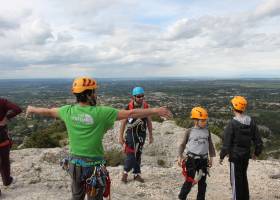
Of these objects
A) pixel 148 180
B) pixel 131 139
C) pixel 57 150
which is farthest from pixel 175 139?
pixel 131 139

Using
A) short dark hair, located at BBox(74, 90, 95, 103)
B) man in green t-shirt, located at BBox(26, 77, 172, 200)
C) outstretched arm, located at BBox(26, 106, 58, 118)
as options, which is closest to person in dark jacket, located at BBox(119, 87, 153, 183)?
man in green t-shirt, located at BBox(26, 77, 172, 200)

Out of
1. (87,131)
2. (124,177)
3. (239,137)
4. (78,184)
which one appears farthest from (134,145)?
(87,131)

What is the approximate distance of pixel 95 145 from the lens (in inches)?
181

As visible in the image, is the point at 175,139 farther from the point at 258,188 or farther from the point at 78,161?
the point at 78,161

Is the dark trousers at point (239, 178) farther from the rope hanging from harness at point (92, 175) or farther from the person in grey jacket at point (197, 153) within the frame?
the rope hanging from harness at point (92, 175)

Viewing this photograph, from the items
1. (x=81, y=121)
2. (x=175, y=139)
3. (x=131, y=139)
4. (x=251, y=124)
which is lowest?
(x=175, y=139)

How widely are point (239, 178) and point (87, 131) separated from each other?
3544 mm

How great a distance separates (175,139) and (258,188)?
6.95 metres

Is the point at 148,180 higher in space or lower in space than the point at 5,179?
lower

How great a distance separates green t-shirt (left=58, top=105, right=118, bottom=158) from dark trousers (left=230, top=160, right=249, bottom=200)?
122 inches

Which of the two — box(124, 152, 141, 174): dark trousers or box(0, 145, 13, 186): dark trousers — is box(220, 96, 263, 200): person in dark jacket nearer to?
box(124, 152, 141, 174): dark trousers

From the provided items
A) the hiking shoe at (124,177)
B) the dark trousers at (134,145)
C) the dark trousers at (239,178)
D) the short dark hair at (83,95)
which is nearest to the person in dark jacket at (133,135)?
the dark trousers at (134,145)

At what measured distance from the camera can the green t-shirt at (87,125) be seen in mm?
4408

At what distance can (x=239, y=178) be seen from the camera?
679cm
